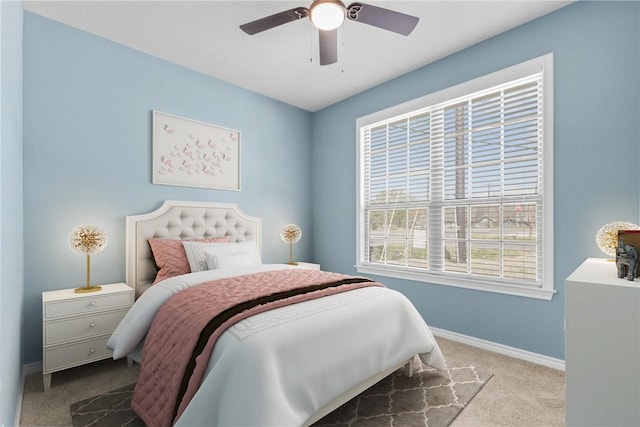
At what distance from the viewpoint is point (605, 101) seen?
2.29 m

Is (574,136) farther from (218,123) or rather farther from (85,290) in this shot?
(85,290)

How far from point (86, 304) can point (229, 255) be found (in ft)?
3.63

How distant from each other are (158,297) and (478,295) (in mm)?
2686

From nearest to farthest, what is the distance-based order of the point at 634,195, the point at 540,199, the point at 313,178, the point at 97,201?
the point at 634,195, the point at 540,199, the point at 97,201, the point at 313,178

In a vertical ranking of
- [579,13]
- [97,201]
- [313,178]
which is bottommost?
[97,201]

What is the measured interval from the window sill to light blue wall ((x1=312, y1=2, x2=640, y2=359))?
0.18 ft

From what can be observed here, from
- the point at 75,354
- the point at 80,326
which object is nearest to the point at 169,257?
the point at 80,326

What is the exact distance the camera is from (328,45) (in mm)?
2379

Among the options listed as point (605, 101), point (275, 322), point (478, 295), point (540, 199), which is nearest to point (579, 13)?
point (605, 101)

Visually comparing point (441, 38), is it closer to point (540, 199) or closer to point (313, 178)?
point (540, 199)

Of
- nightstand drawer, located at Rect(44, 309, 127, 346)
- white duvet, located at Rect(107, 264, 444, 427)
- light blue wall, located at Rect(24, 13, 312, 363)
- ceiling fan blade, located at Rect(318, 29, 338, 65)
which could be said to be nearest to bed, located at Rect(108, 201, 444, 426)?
white duvet, located at Rect(107, 264, 444, 427)

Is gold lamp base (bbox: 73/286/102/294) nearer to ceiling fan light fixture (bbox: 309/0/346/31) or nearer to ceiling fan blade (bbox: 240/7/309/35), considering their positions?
ceiling fan blade (bbox: 240/7/309/35)

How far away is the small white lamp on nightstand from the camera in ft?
8.20

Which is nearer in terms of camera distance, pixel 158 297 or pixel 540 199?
pixel 158 297
